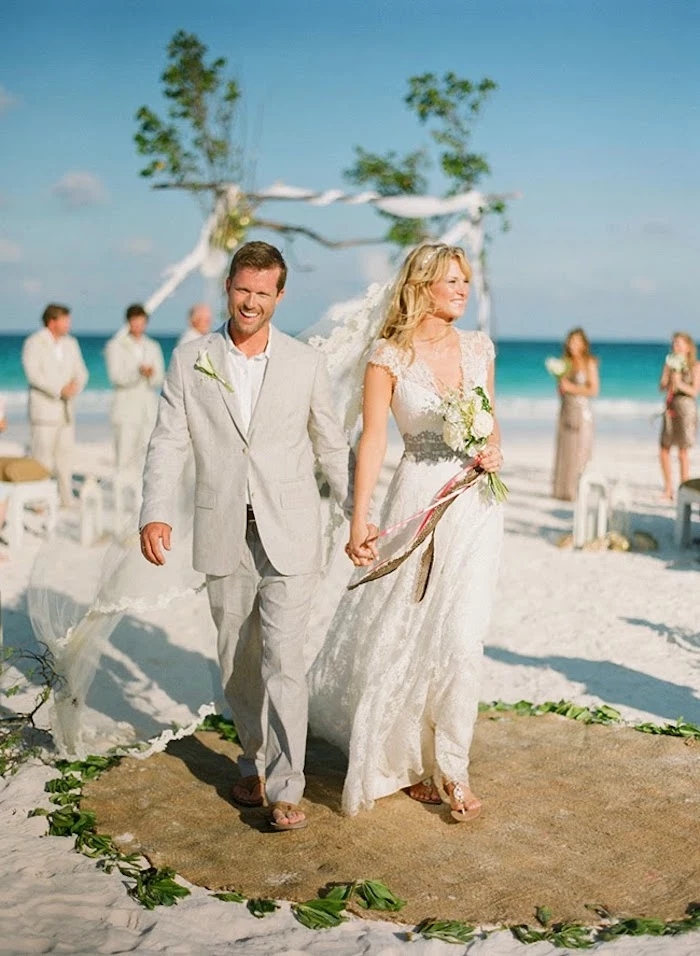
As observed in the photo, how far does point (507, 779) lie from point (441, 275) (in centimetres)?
217

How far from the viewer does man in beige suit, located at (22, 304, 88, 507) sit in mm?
12328

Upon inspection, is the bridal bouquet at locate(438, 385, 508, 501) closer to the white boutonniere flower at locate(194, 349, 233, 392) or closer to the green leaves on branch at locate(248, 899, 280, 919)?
the white boutonniere flower at locate(194, 349, 233, 392)

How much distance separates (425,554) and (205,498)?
0.91 meters

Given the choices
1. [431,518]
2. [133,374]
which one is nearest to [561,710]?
[431,518]

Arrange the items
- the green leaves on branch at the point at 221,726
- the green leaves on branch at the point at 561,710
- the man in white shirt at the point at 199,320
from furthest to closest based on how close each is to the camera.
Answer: the man in white shirt at the point at 199,320
the green leaves on branch at the point at 561,710
the green leaves on branch at the point at 221,726

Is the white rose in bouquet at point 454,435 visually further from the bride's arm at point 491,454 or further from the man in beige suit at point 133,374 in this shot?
the man in beige suit at point 133,374

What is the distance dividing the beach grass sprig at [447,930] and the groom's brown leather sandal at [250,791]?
1.22m

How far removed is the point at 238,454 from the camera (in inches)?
180

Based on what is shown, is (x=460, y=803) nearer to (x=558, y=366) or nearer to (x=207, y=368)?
(x=207, y=368)

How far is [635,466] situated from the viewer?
18484mm

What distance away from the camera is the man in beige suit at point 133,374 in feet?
42.8

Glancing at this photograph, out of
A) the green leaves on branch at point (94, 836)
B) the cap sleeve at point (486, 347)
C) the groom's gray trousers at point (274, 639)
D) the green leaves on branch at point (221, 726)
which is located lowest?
the green leaves on branch at point (94, 836)

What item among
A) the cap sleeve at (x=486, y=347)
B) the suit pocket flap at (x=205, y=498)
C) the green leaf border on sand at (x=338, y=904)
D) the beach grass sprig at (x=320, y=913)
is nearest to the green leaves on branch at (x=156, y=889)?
the green leaf border on sand at (x=338, y=904)

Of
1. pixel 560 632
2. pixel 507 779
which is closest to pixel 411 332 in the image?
pixel 507 779
